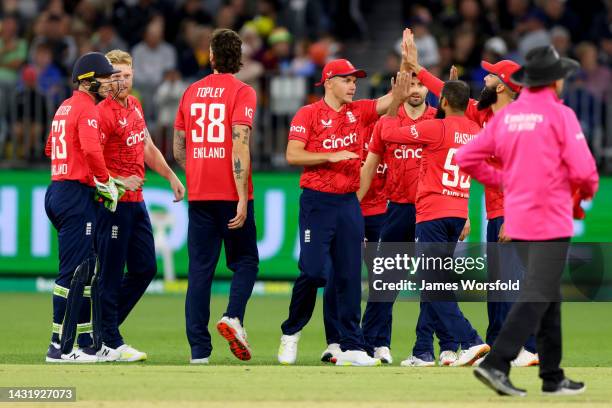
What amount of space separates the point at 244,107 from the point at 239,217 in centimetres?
93

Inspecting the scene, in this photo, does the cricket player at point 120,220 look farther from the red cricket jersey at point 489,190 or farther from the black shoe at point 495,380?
the black shoe at point 495,380

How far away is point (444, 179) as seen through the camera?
1173 cm

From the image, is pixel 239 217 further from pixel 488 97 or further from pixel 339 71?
pixel 488 97

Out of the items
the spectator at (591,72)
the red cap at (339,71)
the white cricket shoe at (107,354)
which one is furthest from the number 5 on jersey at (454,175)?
the spectator at (591,72)

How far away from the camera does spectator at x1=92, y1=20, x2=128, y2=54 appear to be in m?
22.0

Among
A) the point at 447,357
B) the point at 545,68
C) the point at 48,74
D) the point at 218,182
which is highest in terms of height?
the point at 545,68

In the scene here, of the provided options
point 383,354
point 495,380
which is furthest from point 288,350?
point 495,380

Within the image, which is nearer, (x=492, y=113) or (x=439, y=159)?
(x=439, y=159)

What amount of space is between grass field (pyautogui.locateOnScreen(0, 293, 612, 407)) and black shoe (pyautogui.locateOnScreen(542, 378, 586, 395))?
0.08 m

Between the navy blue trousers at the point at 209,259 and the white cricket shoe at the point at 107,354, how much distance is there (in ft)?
2.20

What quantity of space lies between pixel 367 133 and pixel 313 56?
8.31 m

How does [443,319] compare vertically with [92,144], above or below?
below

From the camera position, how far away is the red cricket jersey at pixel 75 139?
38.0 ft

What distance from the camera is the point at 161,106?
65.1 ft
